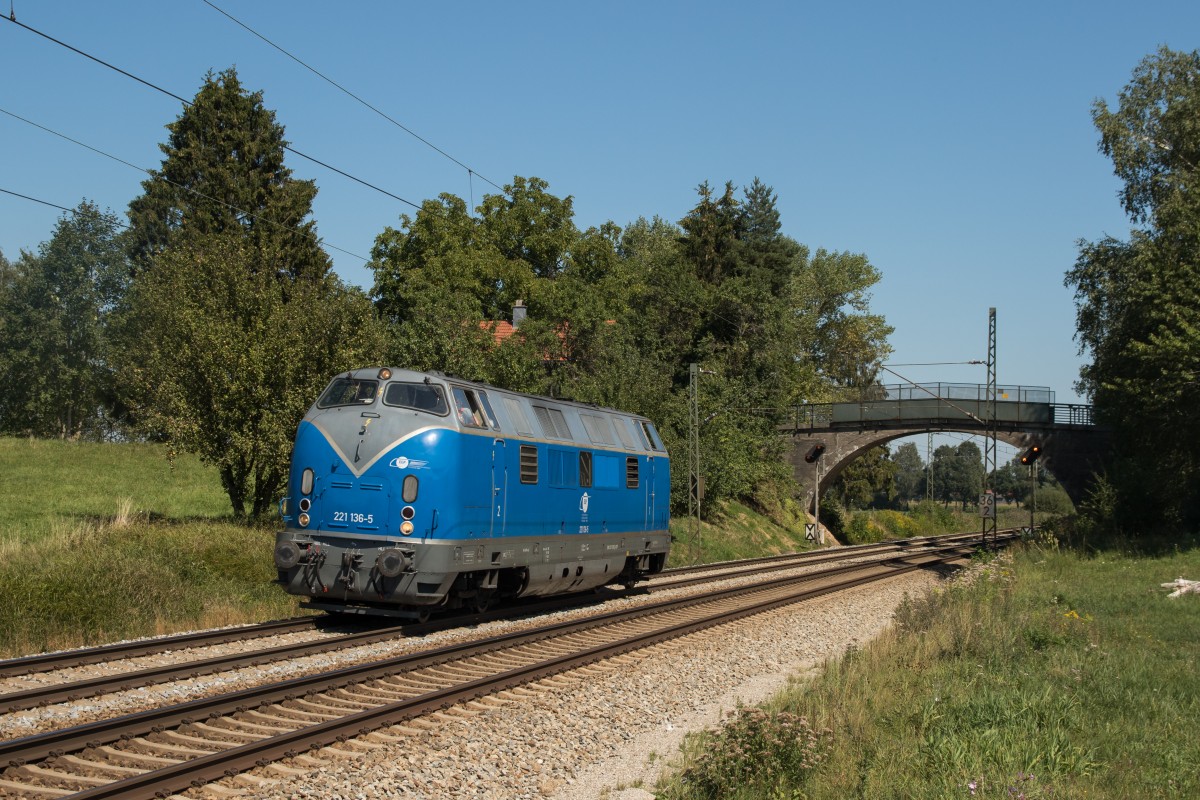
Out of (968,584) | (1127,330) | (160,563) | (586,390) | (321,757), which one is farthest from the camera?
(1127,330)

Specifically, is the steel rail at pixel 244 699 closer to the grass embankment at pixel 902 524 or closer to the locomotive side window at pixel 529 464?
the locomotive side window at pixel 529 464

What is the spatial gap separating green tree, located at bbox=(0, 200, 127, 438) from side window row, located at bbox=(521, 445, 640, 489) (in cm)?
5430

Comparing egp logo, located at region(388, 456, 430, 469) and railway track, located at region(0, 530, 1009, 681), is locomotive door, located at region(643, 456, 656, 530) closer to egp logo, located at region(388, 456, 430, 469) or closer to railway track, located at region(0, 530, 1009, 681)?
railway track, located at region(0, 530, 1009, 681)

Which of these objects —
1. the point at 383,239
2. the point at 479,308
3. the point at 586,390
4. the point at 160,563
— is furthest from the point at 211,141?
the point at 160,563

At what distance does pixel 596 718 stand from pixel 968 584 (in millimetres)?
14969

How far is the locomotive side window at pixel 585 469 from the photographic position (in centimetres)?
1833

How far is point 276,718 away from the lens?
364 inches

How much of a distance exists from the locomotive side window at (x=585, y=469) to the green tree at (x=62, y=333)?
55.4 meters

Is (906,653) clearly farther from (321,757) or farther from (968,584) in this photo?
(968,584)

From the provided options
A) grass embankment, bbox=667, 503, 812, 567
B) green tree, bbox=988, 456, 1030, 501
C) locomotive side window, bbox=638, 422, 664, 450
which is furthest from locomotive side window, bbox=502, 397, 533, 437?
green tree, bbox=988, 456, 1030, 501

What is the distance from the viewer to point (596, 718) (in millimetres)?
10320

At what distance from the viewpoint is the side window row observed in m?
16.5

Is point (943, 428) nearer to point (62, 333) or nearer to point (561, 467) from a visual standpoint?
point (561, 467)

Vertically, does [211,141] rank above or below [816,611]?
above
